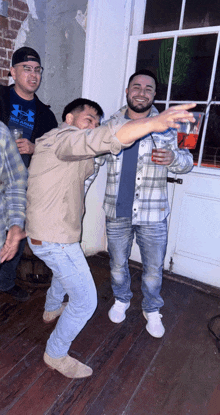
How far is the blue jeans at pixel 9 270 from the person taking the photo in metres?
2.46

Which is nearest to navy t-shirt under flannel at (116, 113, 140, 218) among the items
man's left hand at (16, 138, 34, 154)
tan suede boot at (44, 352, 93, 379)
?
man's left hand at (16, 138, 34, 154)

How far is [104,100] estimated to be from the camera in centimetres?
315

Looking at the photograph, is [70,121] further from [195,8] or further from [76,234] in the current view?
[195,8]

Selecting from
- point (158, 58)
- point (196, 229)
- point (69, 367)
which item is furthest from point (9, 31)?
point (69, 367)

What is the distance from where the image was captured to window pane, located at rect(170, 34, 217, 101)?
9.04 feet

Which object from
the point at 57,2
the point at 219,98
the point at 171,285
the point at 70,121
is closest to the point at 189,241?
the point at 171,285

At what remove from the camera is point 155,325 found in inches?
89.0

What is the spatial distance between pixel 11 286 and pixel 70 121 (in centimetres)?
166

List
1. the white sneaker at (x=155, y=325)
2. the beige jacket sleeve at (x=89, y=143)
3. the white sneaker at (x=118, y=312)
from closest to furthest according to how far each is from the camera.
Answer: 1. the beige jacket sleeve at (x=89, y=143)
2. the white sneaker at (x=155, y=325)
3. the white sneaker at (x=118, y=312)

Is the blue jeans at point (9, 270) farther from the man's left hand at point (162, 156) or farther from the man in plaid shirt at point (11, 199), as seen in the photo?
the man's left hand at point (162, 156)

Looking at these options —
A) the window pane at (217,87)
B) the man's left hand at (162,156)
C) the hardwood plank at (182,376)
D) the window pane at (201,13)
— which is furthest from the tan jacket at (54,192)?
the window pane at (201,13)

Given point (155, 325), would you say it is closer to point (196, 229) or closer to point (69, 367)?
point (69, 367)

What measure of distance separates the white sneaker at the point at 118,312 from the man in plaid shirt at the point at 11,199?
1.24m

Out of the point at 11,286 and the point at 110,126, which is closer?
the point at 110,126
